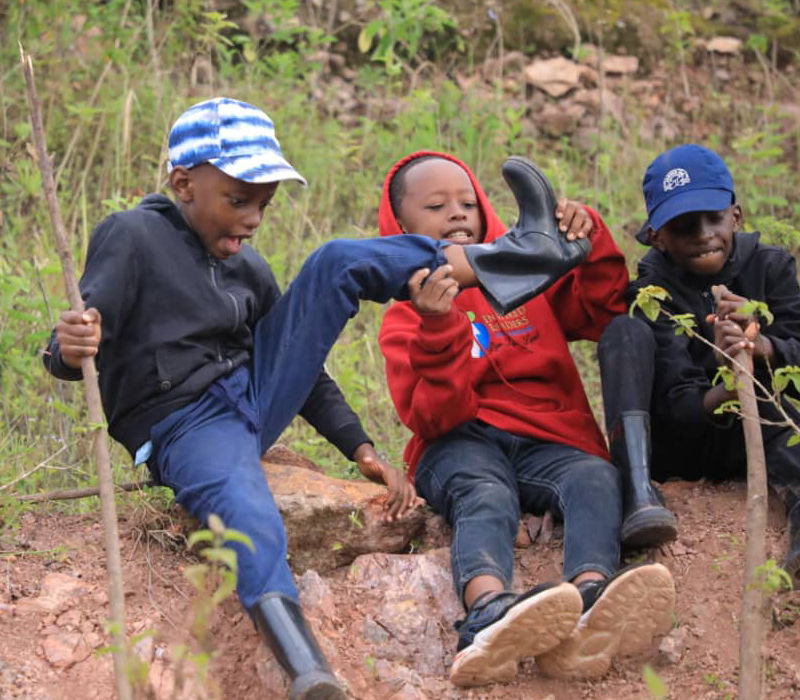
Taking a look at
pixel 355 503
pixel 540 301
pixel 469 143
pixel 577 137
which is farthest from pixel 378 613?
pixel 577 137

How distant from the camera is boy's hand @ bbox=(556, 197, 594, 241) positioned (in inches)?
137

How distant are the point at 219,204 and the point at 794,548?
183cm

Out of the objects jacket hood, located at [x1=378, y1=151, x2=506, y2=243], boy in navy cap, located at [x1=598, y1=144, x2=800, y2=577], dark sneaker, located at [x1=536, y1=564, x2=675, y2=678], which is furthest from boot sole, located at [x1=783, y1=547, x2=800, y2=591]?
jacket hood, located at [x1=378, y1=151, x2=506, y2=243]

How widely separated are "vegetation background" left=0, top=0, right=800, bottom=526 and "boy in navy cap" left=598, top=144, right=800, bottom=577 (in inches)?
45.0

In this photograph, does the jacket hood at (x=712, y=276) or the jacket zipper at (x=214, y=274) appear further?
the jacket hood at (x=712, y=276)

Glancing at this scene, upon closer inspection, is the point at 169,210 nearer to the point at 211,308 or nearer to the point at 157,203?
the point at 157,203

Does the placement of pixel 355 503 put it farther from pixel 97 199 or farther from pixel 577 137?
pixel 577 137

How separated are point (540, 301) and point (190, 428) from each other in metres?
1.27

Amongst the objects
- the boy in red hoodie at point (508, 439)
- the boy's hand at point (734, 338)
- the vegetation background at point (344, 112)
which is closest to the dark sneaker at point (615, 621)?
the boy in red hoodie at point (508, 439)

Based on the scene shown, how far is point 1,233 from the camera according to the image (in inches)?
204

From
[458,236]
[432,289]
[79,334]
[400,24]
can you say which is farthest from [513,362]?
[400,24]

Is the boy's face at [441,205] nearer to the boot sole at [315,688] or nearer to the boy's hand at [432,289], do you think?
the boy's hand at [432,289]

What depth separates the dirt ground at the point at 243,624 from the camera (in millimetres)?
2867

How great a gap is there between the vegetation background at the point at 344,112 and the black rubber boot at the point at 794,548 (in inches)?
62.8
